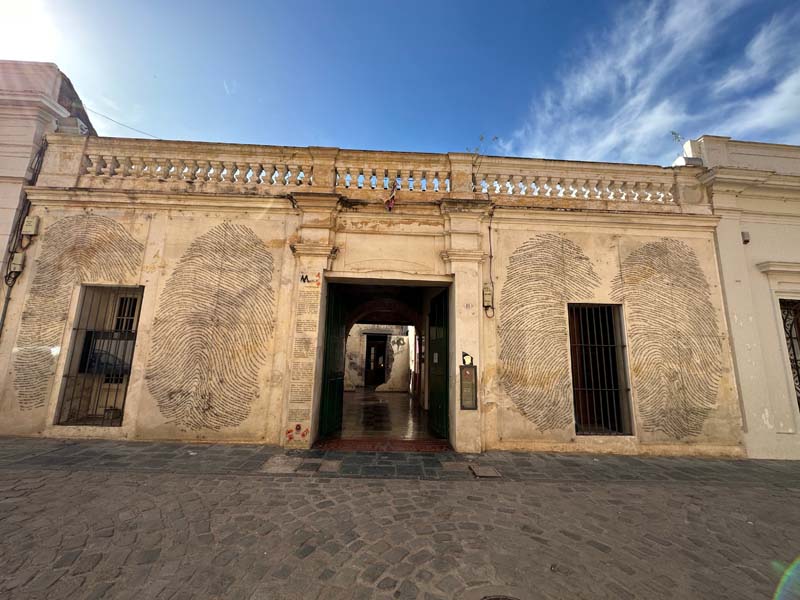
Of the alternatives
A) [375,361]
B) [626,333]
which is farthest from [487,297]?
[375,361]

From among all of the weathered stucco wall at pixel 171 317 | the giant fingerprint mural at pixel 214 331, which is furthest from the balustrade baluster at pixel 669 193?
the giant fingerprint mural at pixel 214 331

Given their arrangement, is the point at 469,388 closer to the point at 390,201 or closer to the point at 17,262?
the point at 390,201

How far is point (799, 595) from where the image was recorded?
7.68 ft

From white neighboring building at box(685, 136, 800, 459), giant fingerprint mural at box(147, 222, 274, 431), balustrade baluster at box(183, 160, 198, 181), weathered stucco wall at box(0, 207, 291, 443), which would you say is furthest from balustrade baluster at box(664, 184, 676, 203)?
balustrade baluster at box(183, 160, 198, 181)

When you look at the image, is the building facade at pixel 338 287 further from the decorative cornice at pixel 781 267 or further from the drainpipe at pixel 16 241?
the decorative cornice at pixel 781 267

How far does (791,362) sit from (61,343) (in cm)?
1302

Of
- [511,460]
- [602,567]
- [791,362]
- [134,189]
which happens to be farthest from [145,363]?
[791,362]

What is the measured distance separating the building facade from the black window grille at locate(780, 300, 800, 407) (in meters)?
1.45

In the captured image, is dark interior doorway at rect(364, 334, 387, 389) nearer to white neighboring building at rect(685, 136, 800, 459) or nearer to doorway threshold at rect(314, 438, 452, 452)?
doorway threshold at rect(314, 438, 452, 452)

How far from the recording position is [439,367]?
6.52m

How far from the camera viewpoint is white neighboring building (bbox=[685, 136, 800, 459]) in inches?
222

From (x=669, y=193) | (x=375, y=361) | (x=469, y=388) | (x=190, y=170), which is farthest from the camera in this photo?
(x=375, y=361)

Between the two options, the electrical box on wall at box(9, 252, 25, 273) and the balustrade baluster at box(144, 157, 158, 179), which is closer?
the electrical box on wall at box(9, 252, 25, 273)

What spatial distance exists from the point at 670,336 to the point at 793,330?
273cm
